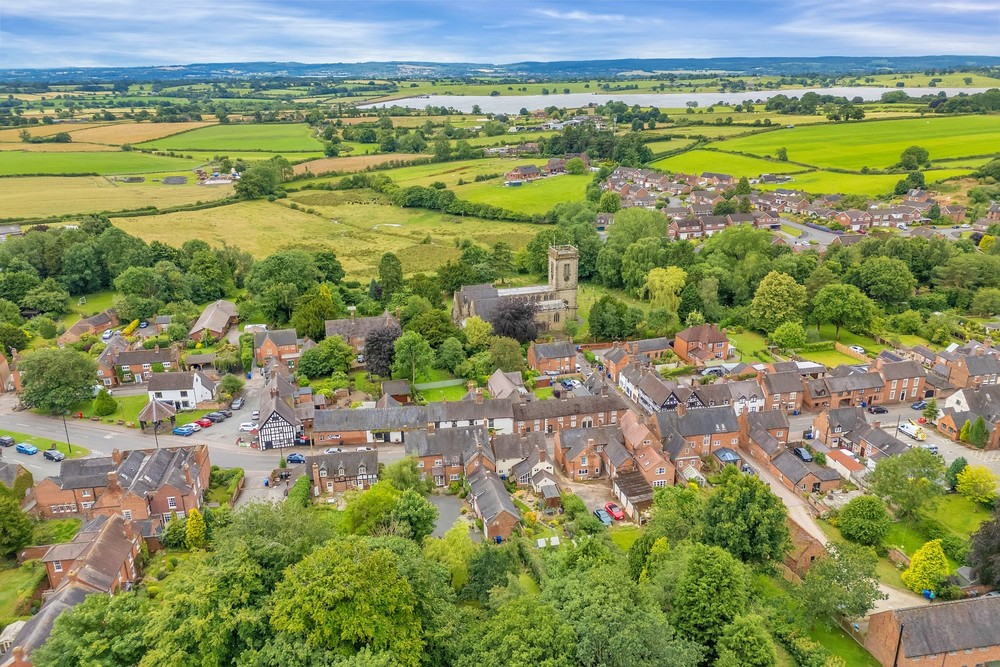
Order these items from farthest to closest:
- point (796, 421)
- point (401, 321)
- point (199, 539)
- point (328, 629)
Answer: point (401, 321) → point (796, 421) → point (199, 539) → point (328, 629)

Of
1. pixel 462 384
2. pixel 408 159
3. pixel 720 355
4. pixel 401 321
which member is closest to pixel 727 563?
pixel 462 384

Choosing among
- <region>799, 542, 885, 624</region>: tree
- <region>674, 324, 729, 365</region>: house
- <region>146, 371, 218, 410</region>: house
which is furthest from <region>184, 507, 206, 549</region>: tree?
<region>674, 324, 729, 365</region>: house

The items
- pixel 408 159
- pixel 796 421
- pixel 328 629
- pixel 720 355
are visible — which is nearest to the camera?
pixel 328 629

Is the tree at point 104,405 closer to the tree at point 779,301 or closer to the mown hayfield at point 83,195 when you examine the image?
the tree at point 779,301

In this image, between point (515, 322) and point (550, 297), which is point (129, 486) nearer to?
point (515, 322)

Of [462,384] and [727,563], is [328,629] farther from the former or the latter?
[462,384]
